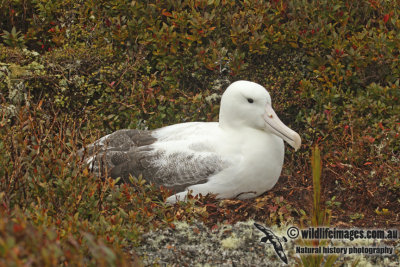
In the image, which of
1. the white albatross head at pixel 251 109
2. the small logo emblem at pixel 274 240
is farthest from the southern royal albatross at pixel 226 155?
the small logo emblem at pixel 274 240

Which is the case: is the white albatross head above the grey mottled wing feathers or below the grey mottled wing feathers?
above

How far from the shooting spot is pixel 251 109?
5.06 m

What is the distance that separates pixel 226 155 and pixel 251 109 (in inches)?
19.5

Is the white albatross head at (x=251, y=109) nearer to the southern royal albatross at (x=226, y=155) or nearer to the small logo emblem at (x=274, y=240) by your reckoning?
the southern royal albatross at (x=226, y=155)

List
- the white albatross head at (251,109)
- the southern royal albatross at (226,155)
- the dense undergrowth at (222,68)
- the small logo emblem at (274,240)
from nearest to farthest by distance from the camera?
1. the small logo emblem at (274,240)
2. the southern royal albatross at (226,155)
3. the white albatross head at (251,109)
4. the dense undergrowth at (222,68)

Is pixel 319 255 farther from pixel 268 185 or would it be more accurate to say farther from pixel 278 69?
pixel 278 69

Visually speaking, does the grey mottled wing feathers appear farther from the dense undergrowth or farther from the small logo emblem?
the small logo emblem

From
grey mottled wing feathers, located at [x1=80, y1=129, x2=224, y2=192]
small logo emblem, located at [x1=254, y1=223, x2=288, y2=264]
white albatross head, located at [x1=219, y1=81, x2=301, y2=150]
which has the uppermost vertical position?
white albatross head, located at [x1=219, y1=81, x2=301, y2=150]

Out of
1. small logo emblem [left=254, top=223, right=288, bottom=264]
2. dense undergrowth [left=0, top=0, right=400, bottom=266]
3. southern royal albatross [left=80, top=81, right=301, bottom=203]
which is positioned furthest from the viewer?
dense undergrowth [left=0, top=0, right=400, bottom=266]

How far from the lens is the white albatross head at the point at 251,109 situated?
5.02 metres

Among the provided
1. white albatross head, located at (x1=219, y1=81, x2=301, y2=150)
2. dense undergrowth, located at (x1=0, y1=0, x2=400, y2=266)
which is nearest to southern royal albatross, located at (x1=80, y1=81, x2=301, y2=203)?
white albatross head, located at (x1=219, y1=81, x2=301, y2=150)

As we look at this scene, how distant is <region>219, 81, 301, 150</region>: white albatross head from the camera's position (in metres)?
5.02

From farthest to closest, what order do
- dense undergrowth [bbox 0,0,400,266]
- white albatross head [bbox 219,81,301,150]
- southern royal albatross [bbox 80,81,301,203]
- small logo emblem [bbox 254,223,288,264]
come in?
dense undergrowth [bbox 0,0,400,266]
white albatross head [bbox 219,81,301,150]
southern royal albatross [bbox 80,81,301,203]
small logo emblem [bbox 254,223,288,264]

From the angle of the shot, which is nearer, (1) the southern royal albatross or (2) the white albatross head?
(1) the southern royal albatross
